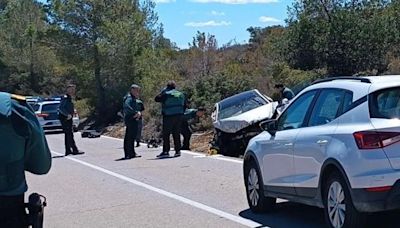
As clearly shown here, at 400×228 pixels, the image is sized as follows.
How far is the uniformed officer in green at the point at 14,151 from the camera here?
4258 mm

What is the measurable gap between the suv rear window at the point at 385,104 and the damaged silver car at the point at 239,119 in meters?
9.93

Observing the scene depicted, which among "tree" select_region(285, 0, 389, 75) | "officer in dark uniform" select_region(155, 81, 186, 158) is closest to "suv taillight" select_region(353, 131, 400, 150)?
"officer in dark uniform" select_region(155, 81, 186, 158)

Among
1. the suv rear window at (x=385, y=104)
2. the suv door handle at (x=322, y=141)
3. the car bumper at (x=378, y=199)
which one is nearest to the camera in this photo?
the car bumper at (x=378, y=199)

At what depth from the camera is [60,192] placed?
12.9 meters

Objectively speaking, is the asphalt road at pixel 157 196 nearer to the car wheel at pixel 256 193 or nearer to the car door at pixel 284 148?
the car wheel at pixel 256 193

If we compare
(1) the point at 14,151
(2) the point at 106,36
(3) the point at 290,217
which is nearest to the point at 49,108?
(2) the point at 106,36

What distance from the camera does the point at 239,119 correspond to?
17.9 meters

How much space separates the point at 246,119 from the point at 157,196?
6.30 m

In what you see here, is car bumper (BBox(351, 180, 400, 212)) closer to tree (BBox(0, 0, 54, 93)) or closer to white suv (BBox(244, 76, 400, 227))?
white suv (BBox(244, 76, 400, 227))

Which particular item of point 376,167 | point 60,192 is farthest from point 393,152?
point 60,192

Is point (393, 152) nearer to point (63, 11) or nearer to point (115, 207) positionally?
point (115, 207)

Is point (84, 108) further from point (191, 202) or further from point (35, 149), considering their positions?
point (35, 149)

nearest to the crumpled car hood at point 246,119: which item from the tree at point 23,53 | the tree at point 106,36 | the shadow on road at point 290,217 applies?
the shadow on road at point 290,217

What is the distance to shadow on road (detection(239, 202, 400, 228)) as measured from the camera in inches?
323
